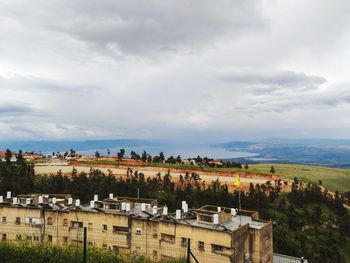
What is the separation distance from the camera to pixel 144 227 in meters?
50.2

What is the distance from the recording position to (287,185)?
119 m

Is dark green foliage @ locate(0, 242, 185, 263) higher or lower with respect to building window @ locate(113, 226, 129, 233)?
higher

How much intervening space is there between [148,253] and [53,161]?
83.6 meters

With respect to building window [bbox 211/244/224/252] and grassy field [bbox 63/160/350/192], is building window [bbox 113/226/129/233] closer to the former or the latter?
building window [bbox 211/244/224/252]

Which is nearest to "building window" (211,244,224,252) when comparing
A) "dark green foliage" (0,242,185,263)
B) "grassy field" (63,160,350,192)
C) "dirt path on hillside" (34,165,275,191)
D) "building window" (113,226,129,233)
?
"building window" (113,226,129,233)

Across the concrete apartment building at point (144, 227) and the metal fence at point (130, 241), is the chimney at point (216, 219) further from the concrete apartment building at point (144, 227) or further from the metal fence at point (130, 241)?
the metal fence at point (130, 241)

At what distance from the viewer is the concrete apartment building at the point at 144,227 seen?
44031 millimetres

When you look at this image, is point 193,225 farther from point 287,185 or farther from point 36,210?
point 287,185

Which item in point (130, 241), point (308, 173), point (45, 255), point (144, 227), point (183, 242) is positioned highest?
point (45, 255)

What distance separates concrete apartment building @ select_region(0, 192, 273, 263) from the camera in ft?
144

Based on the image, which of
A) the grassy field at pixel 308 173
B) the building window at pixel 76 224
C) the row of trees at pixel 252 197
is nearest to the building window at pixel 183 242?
the building window at pixel 76 224

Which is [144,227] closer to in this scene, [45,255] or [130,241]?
[130,241]

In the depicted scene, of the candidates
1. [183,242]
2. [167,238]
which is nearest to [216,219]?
[183,242]

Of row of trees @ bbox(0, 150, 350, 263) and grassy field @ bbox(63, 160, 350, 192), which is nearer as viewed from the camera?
row of trees @ bbox(0, 150, 350, 263)
